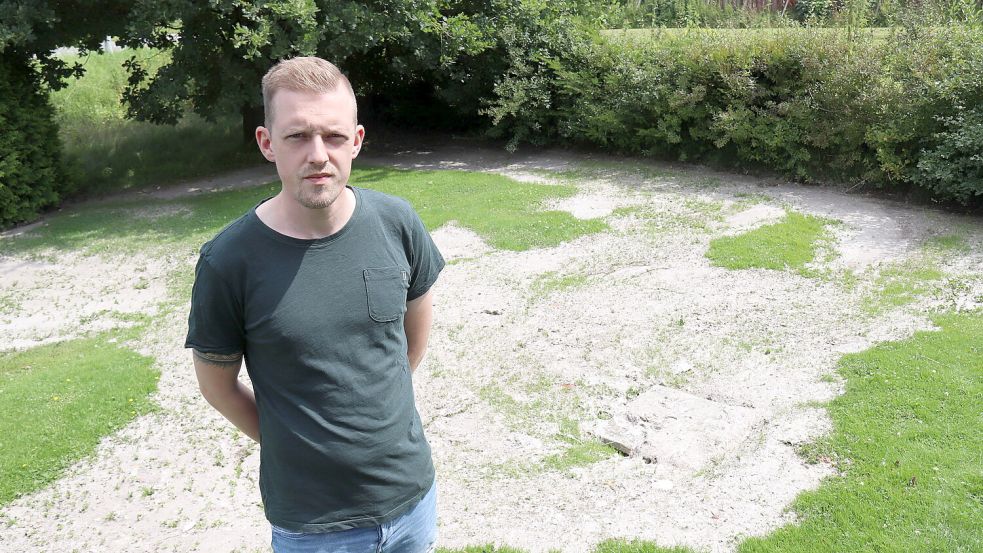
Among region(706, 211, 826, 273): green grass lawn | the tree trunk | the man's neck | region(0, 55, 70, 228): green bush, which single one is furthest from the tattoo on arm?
the tree trunk

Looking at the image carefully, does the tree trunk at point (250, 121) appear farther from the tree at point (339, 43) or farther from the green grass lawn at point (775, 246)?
the green grass lawn at point (775, 246)

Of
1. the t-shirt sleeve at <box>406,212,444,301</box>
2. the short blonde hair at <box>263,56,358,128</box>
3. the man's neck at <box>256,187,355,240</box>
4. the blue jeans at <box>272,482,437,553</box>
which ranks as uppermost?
the short blonde hair at <box>263,56,358,128</box>

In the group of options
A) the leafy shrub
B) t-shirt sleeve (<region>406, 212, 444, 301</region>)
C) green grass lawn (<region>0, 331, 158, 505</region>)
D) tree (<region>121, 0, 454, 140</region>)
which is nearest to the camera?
t-shirt sleeve (<region>406, 212, 444, 301</region>)

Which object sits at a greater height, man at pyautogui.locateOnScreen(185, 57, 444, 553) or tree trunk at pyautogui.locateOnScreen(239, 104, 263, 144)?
man at pyautogui.locateOnScreen(185, 57, 444, 553)

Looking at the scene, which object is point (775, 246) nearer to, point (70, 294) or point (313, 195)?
point (313, 195)

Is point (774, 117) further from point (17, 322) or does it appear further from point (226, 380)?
point (226, 380)

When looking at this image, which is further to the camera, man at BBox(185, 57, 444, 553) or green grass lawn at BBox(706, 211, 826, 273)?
green grass lawn at BBox(706, 211, 826, 273)

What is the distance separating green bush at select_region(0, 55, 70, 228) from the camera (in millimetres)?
11953

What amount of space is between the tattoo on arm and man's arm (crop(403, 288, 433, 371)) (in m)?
0.64

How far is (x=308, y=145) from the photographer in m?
2.56

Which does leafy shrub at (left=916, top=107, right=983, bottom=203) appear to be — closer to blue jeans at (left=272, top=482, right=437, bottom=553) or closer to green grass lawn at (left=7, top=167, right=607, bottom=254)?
green grass lawn at (left=7, top=167, right=607, bottom=254)

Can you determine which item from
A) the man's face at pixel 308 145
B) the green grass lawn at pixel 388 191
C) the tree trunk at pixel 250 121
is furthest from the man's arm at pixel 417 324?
the tree trunk at pixel 250 121

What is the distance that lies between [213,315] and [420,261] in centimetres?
73

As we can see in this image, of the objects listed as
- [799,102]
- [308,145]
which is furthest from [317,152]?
[799,102]
